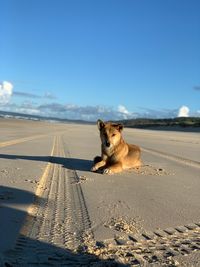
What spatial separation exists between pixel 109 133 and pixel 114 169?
1.00 m

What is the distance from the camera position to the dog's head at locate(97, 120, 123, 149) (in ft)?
36.9

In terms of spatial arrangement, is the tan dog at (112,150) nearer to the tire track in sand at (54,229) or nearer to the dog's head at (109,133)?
the dog's head at (109,133)

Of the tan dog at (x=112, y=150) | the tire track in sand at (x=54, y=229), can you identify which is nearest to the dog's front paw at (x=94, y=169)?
the tan dog at (x=112, y=150)

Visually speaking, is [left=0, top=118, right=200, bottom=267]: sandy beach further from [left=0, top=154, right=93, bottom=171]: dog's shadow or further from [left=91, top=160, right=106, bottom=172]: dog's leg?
[left=0, top=154, right=93, bottom=171]: dog's shadow

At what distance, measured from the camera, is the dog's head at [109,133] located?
36.9 feet

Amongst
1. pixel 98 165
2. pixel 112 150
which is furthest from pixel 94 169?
pixel 112 150

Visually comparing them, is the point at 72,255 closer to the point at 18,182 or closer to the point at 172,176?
the point at 18,182

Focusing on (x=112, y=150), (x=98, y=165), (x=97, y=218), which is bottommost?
(x=97, y=218)

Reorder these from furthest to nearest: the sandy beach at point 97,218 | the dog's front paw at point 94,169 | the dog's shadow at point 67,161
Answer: the dog's shadow at point 67,161
the dog's front paw at point 94,169
the sandy beach at point 97,218

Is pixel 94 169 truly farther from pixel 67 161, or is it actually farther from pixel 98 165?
pixel 67 161

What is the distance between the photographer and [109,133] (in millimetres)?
11297

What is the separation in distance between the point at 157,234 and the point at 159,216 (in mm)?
952

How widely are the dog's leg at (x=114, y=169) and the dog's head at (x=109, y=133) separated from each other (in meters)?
0.50

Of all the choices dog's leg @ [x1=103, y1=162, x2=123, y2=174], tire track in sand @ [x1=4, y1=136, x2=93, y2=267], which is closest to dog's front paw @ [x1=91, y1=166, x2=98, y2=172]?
dog's leg @ [x1=103, y1=162, x2=123, y2=174]
